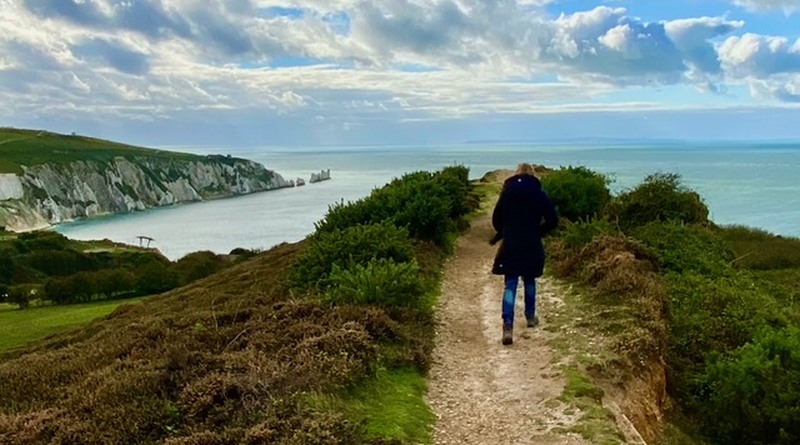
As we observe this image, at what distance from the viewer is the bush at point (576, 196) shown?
23.6 m

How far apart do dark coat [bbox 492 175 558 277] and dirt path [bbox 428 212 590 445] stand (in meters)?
1.22

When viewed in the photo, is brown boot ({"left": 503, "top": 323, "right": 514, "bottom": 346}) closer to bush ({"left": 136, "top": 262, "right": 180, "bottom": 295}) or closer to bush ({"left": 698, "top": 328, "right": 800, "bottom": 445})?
bush ({"left": 698, "top": 328, "right": 800, "bottom": 445})

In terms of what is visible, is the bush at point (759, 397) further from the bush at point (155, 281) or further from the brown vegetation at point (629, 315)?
the bush at point (155, 281)

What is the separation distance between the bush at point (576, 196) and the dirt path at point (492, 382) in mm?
10641

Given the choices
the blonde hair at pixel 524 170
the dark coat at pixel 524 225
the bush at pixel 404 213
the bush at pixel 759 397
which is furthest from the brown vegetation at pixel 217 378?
the bush at pixel 404 213

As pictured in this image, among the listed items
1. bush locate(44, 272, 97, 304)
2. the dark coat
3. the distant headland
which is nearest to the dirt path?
the dark coat

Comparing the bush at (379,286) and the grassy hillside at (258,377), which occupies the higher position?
the bush at (379,286)

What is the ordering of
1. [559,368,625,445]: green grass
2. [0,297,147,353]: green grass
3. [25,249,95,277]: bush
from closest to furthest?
[559,368,625,445]: green grass → [0,297,147,353]: green grass → [25,249,95,277]: bush

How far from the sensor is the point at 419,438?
6.95m

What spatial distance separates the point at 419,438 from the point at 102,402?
11.2ft

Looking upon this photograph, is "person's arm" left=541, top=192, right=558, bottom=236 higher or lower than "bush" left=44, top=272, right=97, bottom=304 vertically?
higher

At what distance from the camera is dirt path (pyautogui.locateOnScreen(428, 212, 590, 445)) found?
727cm

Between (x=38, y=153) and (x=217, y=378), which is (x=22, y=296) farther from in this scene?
(x=38, y=153)

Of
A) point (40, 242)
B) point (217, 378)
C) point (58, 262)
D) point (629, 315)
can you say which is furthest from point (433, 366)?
point (40, 242)
